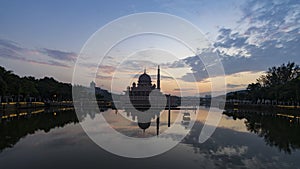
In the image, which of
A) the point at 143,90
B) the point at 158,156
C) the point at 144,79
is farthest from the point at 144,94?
the point at 158,156

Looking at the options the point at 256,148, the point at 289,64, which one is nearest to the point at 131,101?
the point at 289,64

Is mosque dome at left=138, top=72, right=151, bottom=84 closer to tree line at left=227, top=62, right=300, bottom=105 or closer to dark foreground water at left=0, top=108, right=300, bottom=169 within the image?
tree line at left=227, top=62, right=300, bottom=105

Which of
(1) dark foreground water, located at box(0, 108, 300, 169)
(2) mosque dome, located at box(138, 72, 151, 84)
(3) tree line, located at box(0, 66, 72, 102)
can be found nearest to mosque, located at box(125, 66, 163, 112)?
(2) mosque dome, located at box(138, 72, 151, 84)

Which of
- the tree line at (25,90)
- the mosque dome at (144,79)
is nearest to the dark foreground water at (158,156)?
the tree line at (25,90)

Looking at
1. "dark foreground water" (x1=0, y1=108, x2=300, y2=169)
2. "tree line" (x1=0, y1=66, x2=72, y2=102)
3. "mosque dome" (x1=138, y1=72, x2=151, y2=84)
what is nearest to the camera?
"dark foreground water" (x1=0, y1=108, x2=300, y2=169)

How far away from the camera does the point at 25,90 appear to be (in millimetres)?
55156

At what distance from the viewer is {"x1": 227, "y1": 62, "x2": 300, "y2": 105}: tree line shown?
5250 cm

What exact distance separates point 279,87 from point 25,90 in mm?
54250

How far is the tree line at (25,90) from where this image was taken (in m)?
46.7

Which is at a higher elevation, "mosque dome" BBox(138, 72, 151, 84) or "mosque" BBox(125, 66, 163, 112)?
"mosque dome" BBox(138, 72, 151, 84)

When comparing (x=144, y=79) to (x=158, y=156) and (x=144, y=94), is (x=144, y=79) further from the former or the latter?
(x=158, y=156)

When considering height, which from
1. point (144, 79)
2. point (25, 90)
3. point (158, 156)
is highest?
point (144, 79)

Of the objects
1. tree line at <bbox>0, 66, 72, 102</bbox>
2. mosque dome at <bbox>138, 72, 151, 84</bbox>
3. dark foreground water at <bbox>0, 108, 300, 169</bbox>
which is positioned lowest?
dark foreground water at <bbox>0, 108, 300, 169</bbox>

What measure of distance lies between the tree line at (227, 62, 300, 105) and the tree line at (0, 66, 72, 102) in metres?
50.7
